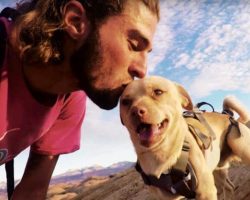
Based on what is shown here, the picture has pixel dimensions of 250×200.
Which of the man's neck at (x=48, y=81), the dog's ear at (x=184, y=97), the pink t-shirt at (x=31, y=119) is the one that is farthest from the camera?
the dog's ear at (x=184, y=97)

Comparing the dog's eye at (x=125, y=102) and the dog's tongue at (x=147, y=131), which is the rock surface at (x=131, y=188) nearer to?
the dog's tongue at (x=147, y=131)

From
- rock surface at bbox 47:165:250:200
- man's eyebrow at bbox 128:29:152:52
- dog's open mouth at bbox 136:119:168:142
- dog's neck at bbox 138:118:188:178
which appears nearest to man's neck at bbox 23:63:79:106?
man's eyebrow at bbox 128:29:152:52

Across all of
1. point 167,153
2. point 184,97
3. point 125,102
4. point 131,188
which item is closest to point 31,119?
point 125,102

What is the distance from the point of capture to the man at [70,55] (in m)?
3.25

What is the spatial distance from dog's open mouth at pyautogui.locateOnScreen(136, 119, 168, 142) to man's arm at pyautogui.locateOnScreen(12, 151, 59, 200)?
3.06ft

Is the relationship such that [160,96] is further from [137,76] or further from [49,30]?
[49,30]

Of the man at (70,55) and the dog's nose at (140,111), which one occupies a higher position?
the man at (70,55)

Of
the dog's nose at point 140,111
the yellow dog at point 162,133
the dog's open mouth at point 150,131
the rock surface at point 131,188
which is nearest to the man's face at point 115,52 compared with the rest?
the dog's nose at point 140,111

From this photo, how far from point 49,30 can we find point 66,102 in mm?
716

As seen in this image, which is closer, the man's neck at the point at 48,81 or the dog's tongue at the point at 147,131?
the man's neck at the point at 48,81

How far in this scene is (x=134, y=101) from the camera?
4.20 meters

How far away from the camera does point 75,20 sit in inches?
139

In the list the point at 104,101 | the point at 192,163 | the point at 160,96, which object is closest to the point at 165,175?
the point at 192,163

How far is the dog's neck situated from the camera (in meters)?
4.32
